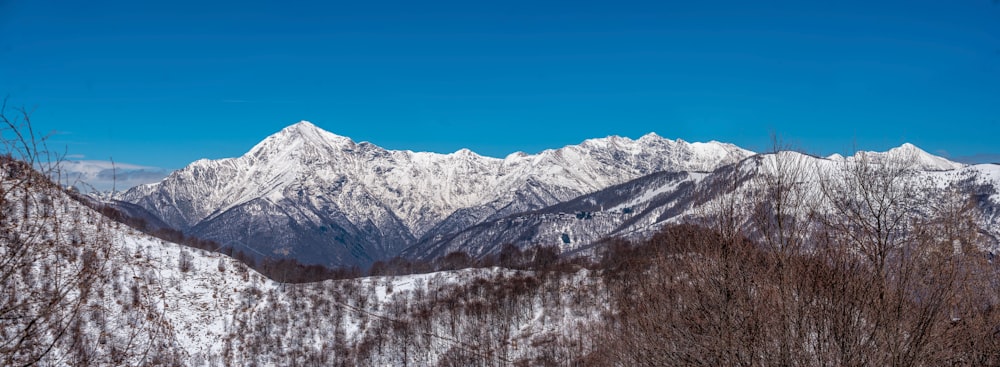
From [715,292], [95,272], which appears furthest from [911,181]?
[95,272]

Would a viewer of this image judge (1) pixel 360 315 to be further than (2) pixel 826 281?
Yes

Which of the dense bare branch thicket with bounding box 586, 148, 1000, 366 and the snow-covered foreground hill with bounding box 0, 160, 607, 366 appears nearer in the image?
the dense bare branch thicket with bounding box 586, 148, 1000, 366

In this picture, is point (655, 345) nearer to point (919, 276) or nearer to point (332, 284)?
point (919, 276)

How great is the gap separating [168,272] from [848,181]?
11964 cm

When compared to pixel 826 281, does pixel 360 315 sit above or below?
above

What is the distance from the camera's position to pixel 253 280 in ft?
451

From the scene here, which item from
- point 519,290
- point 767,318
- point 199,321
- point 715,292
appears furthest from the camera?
point 519,290

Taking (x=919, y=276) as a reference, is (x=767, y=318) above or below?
below

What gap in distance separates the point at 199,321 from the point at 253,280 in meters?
26.4

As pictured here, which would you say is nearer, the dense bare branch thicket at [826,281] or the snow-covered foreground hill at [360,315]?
the dense bare branch thicket at [826,281]

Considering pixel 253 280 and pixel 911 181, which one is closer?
pixel 911 181

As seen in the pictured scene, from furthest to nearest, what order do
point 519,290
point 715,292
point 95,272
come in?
1. point 519,290
2. point 715,292
3. point 95,272

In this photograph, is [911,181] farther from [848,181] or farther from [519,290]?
[519,290]

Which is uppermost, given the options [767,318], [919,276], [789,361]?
[919,276]
